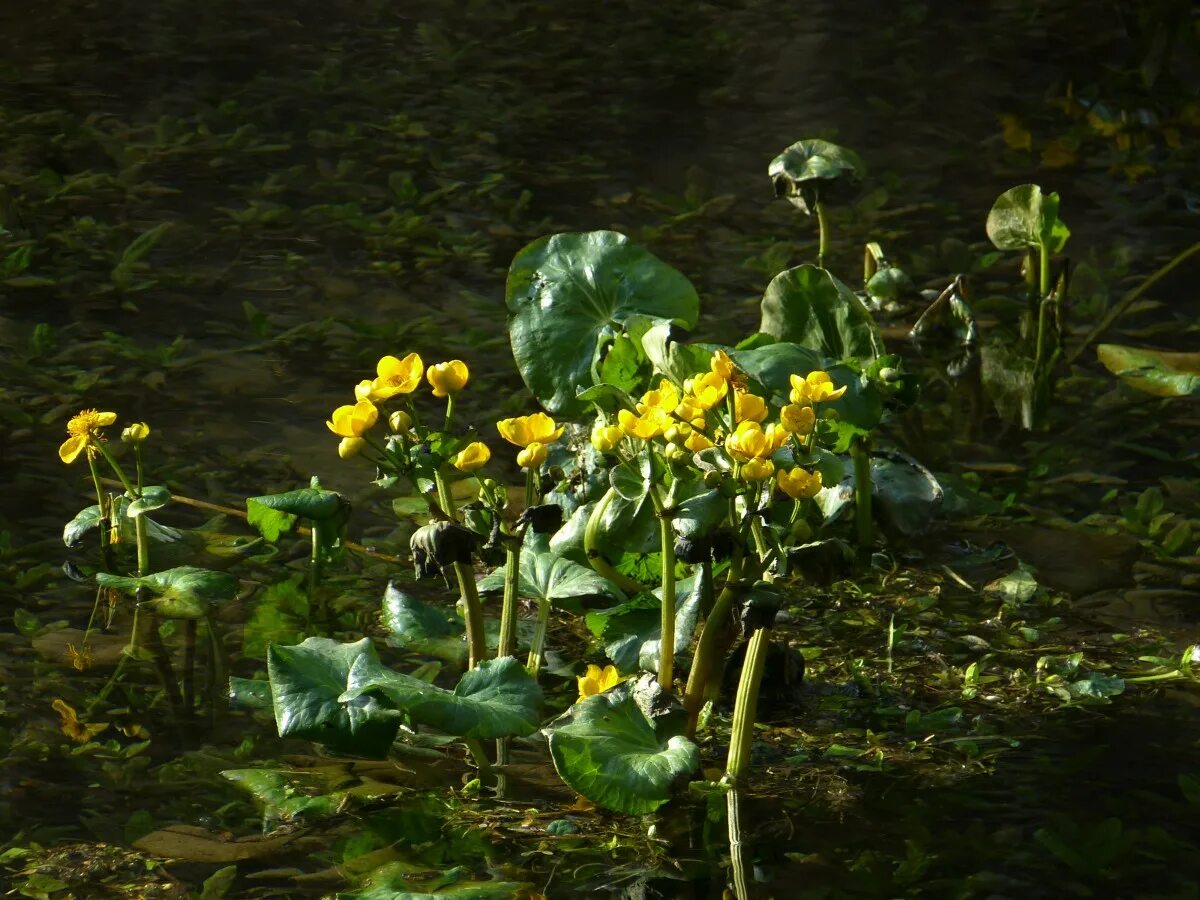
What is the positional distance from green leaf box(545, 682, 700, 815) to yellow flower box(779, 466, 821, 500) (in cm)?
25

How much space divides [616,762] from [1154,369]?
146cm

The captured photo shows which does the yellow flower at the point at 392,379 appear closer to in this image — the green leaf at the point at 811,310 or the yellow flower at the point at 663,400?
the yellow flower at the point at 663,400

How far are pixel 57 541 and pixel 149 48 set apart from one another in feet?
7.42

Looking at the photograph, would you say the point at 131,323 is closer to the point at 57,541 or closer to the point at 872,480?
the point at 57,541

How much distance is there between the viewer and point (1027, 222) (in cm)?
246

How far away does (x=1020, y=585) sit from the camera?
6.35 feet

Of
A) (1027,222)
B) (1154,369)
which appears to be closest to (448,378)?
(1027,222)

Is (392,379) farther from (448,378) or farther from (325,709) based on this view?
(325,709)

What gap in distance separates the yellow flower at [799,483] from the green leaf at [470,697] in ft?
0.99

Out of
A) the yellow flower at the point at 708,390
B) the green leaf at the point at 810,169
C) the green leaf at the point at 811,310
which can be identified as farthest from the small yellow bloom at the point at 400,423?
the green leaf at the point at 810,169

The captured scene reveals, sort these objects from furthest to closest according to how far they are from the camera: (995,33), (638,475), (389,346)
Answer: (995,33) → (389,346) → (638,475)

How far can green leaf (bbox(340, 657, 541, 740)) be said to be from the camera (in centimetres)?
139

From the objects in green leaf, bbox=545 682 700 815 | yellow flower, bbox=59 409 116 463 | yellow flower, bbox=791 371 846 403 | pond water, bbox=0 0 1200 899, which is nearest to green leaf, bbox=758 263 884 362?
pond water, bbox=0 0 1200 899

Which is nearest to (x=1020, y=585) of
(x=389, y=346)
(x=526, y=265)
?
(x=526, y=265)
